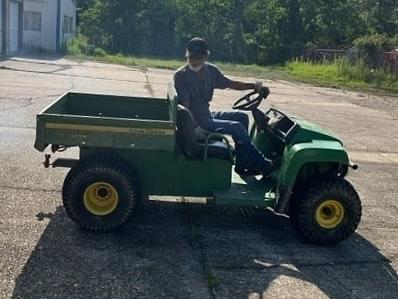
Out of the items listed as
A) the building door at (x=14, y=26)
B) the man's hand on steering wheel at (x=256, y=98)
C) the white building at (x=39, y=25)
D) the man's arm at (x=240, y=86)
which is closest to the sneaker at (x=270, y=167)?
the man's hand on steering wheel at (x=256, y=98)

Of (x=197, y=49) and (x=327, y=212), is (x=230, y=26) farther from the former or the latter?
(x=327, y=212)

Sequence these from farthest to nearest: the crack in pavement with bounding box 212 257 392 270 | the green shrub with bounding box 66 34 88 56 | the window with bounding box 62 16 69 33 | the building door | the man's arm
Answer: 1. the window with bounding box 62 16 69 33
2. the green shrub with bounding box 66 34 88 56
3. the building door
4. the man's arm
5. the crack in pavement with bounding box 212 257 392 270

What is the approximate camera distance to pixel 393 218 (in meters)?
5.63

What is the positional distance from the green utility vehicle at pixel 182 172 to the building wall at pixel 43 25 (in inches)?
1084

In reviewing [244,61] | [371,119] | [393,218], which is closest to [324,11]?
[244,61]

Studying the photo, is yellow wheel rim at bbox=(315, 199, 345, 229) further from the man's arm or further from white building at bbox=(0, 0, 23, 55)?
white building at bbox=(0, 0, 23, 55)

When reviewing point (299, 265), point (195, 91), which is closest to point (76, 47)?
point (195, 91)

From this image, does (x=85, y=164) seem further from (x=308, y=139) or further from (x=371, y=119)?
(x=371, y=119)

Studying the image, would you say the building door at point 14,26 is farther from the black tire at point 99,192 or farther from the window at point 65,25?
the black tire at point 99,192

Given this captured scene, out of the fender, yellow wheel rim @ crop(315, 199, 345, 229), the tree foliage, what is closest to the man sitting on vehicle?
the fender

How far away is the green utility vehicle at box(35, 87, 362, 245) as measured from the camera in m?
4.32

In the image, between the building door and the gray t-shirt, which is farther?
the building door

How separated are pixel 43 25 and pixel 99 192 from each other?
29.0 meters

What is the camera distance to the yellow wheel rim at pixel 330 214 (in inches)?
182
